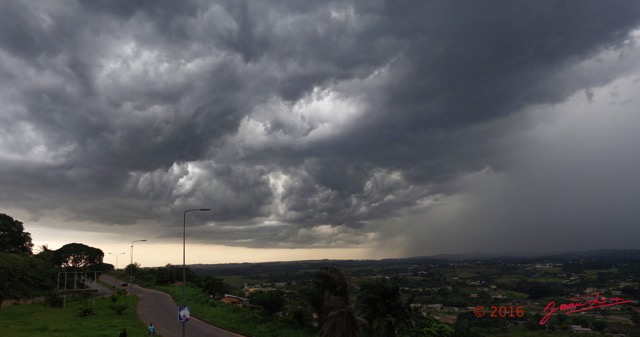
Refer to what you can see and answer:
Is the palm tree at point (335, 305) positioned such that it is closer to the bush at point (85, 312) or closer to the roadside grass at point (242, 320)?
the roadside grass at point (242, 320)

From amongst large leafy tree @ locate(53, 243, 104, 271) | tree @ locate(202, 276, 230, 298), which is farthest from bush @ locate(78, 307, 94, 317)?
large leafy tree @ locate(53, 243, 104, 271)

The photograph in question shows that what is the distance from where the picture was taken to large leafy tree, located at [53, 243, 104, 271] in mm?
101688

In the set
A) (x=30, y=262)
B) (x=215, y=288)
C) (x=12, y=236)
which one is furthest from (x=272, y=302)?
(x=12, y=236)

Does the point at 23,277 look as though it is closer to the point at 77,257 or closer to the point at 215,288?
the point at 215,288

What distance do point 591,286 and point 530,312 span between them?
4193 centimetres

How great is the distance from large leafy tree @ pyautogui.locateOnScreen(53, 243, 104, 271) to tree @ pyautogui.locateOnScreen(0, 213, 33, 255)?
7.16m

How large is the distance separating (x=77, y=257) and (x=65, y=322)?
69732mm

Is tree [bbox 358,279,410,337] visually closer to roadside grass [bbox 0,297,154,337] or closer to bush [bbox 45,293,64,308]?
roadside grass [bbox 0,297,154,337]

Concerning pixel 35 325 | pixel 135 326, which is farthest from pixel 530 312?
pixel 35 325

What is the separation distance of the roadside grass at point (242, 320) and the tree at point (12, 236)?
57.3 meters

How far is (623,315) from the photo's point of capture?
84.3 meters

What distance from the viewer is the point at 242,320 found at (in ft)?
139

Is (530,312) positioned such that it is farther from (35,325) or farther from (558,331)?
(35,325)
